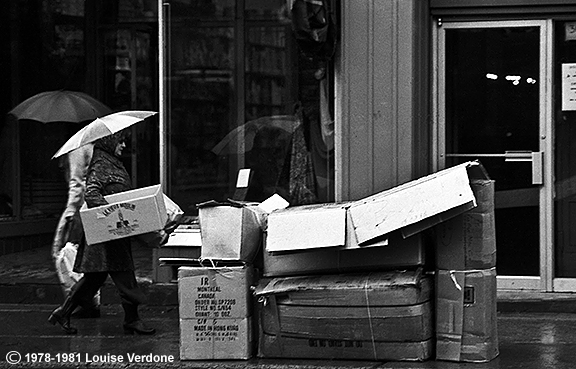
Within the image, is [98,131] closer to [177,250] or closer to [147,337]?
[147,337]

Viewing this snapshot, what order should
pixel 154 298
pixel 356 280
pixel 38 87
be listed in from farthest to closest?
1. pixel 38 87
2. pixel 154 298
3. pixel 356 280

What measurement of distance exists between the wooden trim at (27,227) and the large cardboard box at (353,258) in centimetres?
546

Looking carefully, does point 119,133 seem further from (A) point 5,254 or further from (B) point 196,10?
(A) point 5,254

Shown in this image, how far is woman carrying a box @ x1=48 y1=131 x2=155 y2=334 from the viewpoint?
8.96m

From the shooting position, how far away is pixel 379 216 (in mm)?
7578

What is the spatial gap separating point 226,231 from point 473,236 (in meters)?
1.75

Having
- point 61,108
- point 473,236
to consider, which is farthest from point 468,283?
point 61,108

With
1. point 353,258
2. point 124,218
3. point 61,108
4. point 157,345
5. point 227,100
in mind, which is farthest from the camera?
point 61,108

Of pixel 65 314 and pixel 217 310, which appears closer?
pixel 217 310

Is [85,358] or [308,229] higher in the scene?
[308,229]

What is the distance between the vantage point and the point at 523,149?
10.3 metres

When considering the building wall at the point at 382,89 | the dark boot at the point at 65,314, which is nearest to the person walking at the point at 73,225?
the dark boot at the point at 65,314

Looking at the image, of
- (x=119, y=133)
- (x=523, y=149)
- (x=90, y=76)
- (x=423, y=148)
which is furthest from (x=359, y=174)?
(x=90, y=76)

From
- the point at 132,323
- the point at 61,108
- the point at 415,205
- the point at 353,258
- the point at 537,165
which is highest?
the point at 61,108
